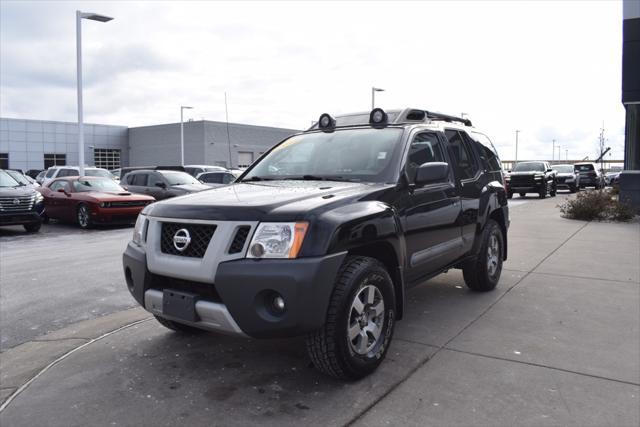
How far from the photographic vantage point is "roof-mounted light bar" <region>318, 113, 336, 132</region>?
501cm

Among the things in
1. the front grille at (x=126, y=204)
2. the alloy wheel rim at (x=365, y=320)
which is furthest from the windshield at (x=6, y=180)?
the alloy wheel rim at (x=365, y=320)

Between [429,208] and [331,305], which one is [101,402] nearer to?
[331,305]

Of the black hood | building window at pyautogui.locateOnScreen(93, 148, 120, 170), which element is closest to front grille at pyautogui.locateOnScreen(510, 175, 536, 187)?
the black hood

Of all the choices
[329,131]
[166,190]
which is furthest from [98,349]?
[166,190]

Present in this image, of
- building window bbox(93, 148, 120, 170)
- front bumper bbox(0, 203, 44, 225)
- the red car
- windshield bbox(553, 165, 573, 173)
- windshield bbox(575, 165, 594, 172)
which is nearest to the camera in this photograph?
front bumper bbox(0, 203, 44, 225)

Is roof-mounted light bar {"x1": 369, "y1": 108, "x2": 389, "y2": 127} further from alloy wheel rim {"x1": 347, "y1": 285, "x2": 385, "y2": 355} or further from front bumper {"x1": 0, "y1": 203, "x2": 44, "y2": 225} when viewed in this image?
front bumper {"x1": 0, "y1": 203, "x2": 44, "y2": 225}

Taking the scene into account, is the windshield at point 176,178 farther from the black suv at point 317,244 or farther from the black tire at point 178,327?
Result: the black tire at point 178,327

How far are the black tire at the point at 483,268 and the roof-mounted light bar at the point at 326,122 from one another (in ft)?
6.65

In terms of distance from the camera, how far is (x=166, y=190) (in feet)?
51.8

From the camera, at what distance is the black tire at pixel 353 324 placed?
3156 mm

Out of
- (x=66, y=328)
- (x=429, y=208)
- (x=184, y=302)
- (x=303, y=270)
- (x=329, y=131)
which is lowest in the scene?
(x=66, y=328)

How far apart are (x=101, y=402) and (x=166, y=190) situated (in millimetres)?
13092

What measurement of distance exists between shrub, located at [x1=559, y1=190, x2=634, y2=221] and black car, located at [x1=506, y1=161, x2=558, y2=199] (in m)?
10.9

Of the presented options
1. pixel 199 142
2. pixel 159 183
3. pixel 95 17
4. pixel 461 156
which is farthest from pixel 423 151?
pixel 199 142
